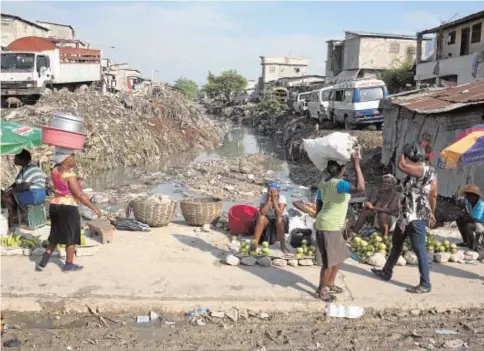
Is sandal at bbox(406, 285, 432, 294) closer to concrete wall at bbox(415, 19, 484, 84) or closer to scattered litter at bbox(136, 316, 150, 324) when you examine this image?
scattered litter at bbox(136, 316, 150, 324)

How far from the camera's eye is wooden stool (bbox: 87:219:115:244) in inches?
249

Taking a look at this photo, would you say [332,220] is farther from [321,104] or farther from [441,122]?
[321,104]

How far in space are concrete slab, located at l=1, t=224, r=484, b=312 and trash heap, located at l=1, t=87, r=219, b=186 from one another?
7.83 m

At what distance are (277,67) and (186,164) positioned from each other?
154 ft

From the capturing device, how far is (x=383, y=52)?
37.5 metres

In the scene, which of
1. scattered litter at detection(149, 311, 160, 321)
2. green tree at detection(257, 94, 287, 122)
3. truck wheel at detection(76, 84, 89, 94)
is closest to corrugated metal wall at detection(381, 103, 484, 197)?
scattered litter at detection(149, 311, 160, 321)

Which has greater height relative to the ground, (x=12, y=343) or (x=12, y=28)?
(x=12, y=28)

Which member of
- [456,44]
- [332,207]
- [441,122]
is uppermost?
[456,44]

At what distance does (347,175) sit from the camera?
14656 millimetres

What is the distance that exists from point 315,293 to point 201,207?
2920 millimetres

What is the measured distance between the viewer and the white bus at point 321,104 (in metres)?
23.5

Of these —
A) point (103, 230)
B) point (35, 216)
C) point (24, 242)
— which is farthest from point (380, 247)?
point (35, 216)

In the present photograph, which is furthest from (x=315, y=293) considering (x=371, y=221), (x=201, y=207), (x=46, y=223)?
(x=46, y=223)

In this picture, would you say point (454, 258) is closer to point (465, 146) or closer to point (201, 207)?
point (465, 146)
